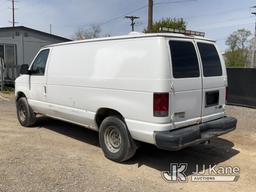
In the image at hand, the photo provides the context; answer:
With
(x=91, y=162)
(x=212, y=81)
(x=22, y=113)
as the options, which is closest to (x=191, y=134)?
(x=212, y=81)

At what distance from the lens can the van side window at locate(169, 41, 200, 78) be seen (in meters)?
5.31

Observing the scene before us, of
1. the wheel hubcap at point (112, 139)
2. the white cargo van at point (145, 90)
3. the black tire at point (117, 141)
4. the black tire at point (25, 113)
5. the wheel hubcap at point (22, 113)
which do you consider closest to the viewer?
the white cargo van at point (145, 90)

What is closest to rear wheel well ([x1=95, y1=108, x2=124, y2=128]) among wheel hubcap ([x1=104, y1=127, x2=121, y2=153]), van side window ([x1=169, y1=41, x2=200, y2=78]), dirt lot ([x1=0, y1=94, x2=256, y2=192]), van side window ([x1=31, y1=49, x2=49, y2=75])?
wheel hubcap ([x1=104, y1=127, x2=121, y2=153])

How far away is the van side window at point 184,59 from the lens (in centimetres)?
531

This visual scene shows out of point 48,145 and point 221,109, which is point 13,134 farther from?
Answer: point 221,109

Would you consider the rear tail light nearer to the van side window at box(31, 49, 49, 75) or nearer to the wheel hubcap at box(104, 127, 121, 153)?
the wheel hubcap at box(104, 127, 121, 153)

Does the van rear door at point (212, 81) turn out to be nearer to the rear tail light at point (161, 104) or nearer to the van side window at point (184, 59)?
the van side window at point (184, 59)

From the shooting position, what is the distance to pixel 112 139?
20.0 feet

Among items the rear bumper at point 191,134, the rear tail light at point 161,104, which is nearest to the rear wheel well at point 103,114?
the rear tail light at point 161,104

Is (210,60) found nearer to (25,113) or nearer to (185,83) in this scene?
(185,83)

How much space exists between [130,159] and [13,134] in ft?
11.1

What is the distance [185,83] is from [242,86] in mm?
7085

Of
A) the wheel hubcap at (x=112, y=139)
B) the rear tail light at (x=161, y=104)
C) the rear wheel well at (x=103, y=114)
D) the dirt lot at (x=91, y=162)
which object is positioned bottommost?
the dirt lot at (x=91, y=162)

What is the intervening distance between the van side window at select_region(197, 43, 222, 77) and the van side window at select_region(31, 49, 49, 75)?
3742mm
